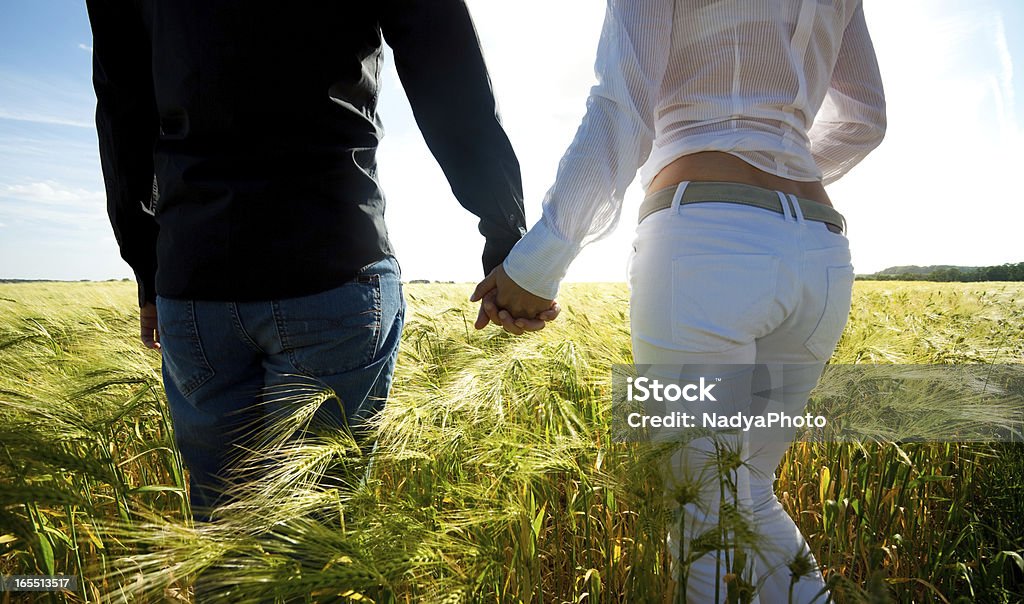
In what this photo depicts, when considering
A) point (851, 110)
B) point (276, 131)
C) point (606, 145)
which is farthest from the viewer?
point (851, 110)

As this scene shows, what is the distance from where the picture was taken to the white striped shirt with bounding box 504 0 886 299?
794 millimetres

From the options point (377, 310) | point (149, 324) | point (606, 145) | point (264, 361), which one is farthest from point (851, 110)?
point (149, 324)

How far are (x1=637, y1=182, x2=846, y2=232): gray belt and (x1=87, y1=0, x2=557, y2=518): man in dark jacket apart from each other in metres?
0.31

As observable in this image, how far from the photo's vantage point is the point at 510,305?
37.4 inches

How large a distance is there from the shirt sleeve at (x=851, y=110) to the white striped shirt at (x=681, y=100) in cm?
16

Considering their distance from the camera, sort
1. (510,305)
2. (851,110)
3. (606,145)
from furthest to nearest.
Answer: (851,110) → (510,305) → (606,145)

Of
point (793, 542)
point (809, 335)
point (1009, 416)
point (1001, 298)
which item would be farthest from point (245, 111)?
point (1001, 298)

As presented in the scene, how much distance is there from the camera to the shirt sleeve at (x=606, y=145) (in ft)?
2.62

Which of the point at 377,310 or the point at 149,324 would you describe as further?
the point at 149,324

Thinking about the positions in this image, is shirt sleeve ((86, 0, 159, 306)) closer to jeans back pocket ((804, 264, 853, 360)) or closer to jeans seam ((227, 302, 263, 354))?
jeans seam ((227, 302, 263, 354))

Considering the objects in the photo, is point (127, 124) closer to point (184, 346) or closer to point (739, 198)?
point (184, 346)

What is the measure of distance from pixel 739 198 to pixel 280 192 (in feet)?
2.10

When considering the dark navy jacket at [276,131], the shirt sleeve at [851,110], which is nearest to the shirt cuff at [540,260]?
the dark navy jacket at [276,131]

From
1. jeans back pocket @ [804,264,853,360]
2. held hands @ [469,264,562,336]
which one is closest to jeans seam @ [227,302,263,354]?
held hands @ [469,264,562,336]
